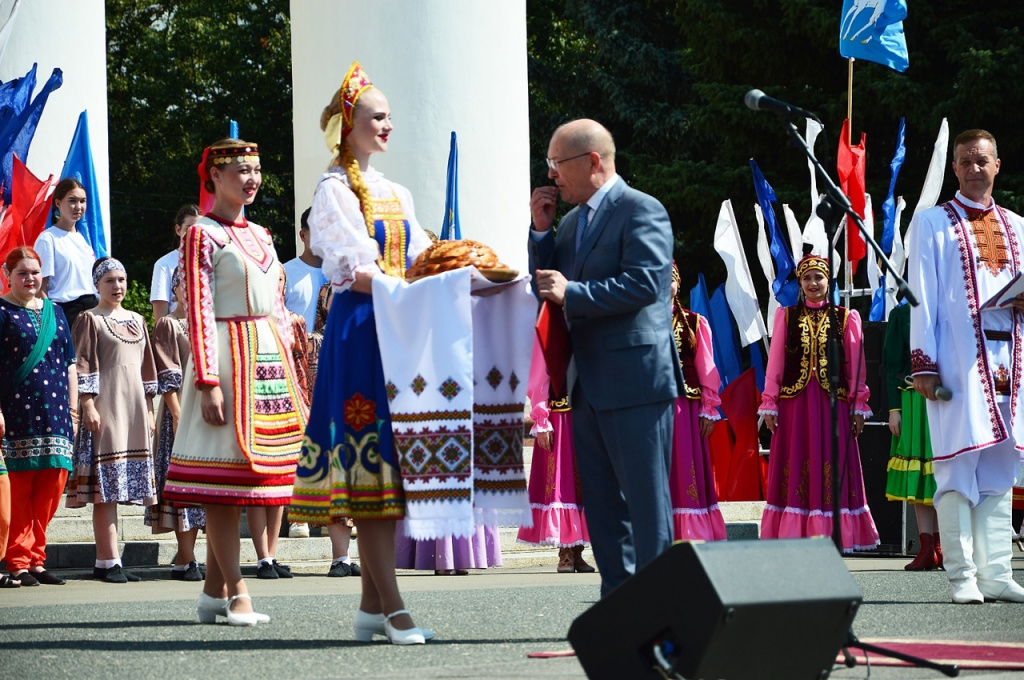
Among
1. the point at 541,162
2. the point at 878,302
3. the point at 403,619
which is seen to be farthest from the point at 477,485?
the point at 541,162

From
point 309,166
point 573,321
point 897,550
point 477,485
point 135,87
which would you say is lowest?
point 897,550

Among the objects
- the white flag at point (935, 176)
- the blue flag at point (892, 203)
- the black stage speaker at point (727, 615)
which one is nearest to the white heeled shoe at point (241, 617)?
the black stage speaker at point (727, 615)

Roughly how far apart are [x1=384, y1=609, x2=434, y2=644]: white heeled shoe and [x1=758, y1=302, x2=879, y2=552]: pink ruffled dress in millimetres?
5020

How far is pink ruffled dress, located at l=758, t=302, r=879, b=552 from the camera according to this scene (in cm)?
1038

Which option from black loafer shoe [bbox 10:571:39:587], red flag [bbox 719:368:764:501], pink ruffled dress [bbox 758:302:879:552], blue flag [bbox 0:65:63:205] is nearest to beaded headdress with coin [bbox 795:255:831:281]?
pink ruffled dress [bbox 758:302:879:552]

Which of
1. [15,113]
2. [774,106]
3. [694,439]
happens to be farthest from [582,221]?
[15,113]

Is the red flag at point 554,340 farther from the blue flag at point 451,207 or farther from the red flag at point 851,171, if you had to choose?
the red flag at point 851,171

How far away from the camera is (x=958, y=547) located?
745cm

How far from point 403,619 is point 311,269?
4761 mm

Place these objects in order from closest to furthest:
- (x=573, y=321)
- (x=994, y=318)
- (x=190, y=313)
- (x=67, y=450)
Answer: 1. (x=573, y=321)
2. (x=190, y=313)
3. (x=994, y=318)
4. (x=67, y=450)

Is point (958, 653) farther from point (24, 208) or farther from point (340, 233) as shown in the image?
point (24, 208)

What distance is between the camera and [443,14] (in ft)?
49.7

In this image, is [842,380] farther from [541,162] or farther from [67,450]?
[541,162]

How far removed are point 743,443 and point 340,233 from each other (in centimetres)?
682
